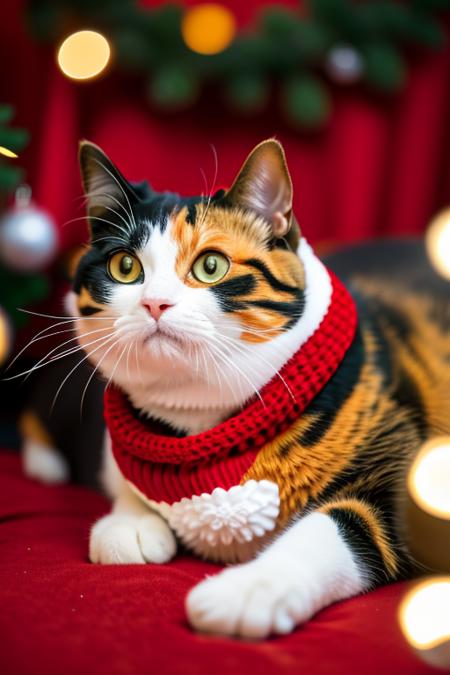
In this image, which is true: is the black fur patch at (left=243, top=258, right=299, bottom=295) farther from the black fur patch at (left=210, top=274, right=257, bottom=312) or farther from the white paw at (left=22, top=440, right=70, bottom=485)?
A: the white paw at (left=22, top=440, right=70, bottom=485)

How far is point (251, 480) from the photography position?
0.71m

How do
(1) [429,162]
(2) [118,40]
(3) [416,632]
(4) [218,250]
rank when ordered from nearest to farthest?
1. (3) [416,632]
2. (4) [218,250]
3. (2) [118,40]
4. (1) [429,162]

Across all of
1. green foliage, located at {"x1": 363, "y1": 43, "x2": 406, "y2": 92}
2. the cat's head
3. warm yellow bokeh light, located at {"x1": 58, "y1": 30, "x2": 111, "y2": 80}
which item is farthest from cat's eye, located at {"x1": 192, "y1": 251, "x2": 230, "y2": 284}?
green foliage, located at {"x1": 363, "y1": 43, "x2": 406, "y2": 92}

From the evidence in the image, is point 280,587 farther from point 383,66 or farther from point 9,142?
point 383,66

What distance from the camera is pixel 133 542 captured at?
75cm

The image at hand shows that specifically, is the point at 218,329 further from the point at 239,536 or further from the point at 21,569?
the point at 21,569

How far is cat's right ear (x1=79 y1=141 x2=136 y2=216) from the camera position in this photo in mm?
730

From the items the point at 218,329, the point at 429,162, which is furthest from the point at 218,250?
the point at 429,162

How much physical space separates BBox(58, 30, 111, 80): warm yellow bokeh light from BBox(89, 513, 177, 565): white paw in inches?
25.5

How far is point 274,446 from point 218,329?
0.48ft

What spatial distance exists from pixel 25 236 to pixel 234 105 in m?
0.55

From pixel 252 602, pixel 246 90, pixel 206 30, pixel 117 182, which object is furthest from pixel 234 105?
pixel 252 602

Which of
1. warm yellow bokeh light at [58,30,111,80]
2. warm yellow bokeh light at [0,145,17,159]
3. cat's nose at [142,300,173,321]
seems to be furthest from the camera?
warm yellow bokeh light at [58,30,111,80]

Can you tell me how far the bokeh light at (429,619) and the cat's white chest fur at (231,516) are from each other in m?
0.16
